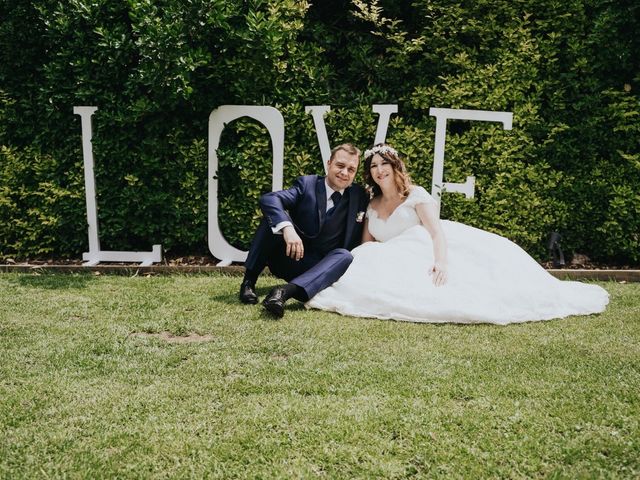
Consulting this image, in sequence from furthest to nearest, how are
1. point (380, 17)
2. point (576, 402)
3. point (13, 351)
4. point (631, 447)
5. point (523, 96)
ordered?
point (380, 17) → point (523, 96) → point (13, 351) → point (576, 402) → point (631, 447)

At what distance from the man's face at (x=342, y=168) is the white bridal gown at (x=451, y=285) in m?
0.57

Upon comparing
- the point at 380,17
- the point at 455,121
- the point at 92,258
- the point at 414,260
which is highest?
the point at 380,17

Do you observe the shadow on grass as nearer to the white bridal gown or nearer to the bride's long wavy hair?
the white bridal gown

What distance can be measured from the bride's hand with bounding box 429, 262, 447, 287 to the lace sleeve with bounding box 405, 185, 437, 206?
67 centimetres

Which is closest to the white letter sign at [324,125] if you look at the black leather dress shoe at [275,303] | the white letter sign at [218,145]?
the white letter sign at [218,145]

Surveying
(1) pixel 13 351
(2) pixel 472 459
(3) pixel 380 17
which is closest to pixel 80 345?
(1) pixel 13 351

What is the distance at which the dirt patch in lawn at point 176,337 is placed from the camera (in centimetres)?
406

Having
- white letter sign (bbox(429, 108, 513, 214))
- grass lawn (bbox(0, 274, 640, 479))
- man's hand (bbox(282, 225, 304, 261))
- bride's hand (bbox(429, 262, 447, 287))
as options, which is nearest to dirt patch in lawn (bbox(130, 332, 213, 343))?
grass lawn (bbox(0, 274, 640, 479))

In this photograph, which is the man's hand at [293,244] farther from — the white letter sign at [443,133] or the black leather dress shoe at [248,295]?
the white letter sign at [443,133]

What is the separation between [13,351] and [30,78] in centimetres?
449

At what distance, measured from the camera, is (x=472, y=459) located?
241 centimetres

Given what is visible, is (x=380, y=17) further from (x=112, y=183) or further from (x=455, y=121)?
(x=112, y=183)

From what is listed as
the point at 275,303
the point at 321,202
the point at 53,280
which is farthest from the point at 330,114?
the point at 53,280

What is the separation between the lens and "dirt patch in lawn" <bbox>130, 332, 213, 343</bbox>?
4062 mm
